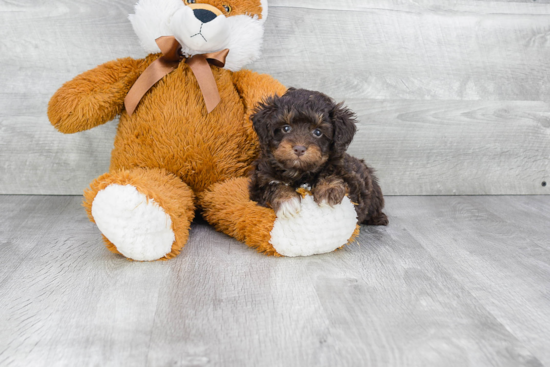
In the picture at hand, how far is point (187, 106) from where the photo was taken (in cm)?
172

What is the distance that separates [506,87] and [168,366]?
6.65 ft

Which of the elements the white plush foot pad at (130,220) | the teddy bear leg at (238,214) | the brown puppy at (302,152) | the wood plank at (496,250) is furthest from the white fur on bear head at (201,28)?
the wood plank at (496,250)

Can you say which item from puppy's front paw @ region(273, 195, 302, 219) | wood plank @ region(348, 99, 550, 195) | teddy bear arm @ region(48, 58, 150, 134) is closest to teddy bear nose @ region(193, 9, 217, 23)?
teddy bear arm @ region(48, 58, 150, 134)

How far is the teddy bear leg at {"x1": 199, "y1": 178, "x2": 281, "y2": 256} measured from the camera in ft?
4.93

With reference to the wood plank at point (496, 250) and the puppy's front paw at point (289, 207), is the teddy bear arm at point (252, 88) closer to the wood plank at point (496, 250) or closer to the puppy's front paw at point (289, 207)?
the puppy's front paw at point (289, 207)

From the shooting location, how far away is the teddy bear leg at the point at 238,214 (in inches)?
59.2

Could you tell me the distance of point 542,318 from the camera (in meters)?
1.18

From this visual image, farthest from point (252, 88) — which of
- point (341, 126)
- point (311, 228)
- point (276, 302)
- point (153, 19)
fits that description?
point (276, 302)

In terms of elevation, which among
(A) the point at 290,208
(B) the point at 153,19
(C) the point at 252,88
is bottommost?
(A) the point at 290,208

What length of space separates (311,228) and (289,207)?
0.30 feet

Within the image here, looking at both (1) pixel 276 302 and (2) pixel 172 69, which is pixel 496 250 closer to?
(1) pixel 276 302

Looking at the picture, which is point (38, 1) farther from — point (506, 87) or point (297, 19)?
point (506, 87)

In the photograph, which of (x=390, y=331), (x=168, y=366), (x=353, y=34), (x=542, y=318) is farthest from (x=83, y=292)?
(x=353, y=34)

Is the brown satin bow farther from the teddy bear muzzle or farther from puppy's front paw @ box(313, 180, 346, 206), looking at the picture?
puppy's front paw @ box(313, 180, 346, 206)
